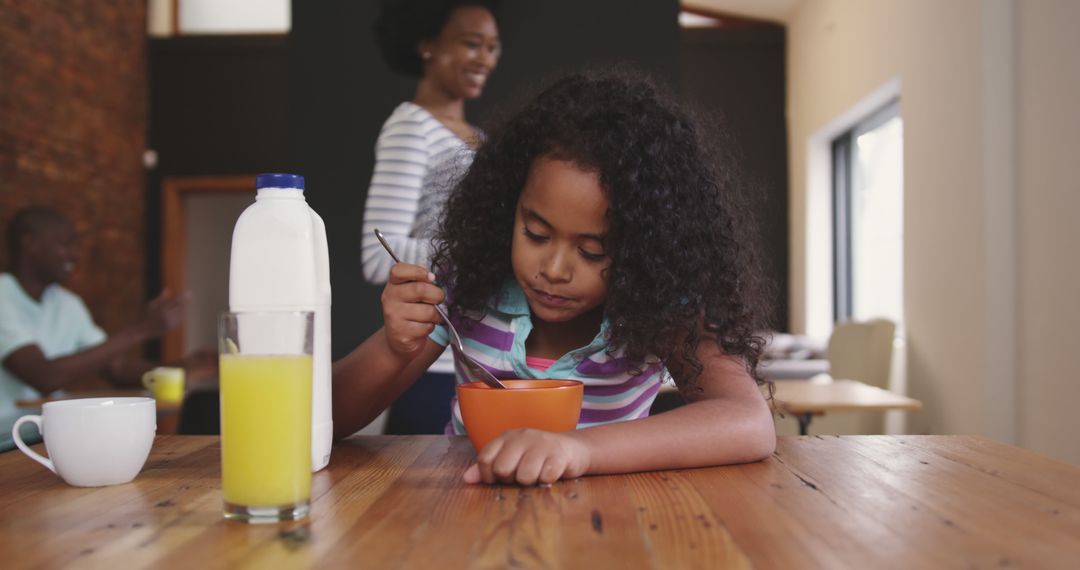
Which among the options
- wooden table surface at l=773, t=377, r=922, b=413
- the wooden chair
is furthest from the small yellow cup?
the wooden chair

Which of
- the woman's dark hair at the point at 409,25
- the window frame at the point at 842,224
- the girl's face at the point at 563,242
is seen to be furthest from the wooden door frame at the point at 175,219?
the girl's face at the point at 563,242

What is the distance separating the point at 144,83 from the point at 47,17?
1.07m

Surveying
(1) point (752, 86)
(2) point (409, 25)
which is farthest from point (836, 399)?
(1) point (752, 86)

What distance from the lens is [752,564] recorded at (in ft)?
1.82

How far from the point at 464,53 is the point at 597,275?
4.30 ft

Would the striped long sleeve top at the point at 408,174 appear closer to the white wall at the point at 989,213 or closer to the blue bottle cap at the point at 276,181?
the blue bottle cap at the point at 276,181

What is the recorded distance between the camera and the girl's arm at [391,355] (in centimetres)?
100

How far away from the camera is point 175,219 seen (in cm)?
Answer: 620

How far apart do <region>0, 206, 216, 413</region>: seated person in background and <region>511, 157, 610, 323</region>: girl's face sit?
2007 mm

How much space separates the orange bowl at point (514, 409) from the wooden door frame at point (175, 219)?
5581 mm

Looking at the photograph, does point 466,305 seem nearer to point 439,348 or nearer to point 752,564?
point 439,348

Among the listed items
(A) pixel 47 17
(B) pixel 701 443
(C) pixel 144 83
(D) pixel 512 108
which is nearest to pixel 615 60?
(D) pixel 512 108

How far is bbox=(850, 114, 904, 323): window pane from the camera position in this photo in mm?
4559

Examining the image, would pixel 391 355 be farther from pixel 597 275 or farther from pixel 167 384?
pixel 167 384
